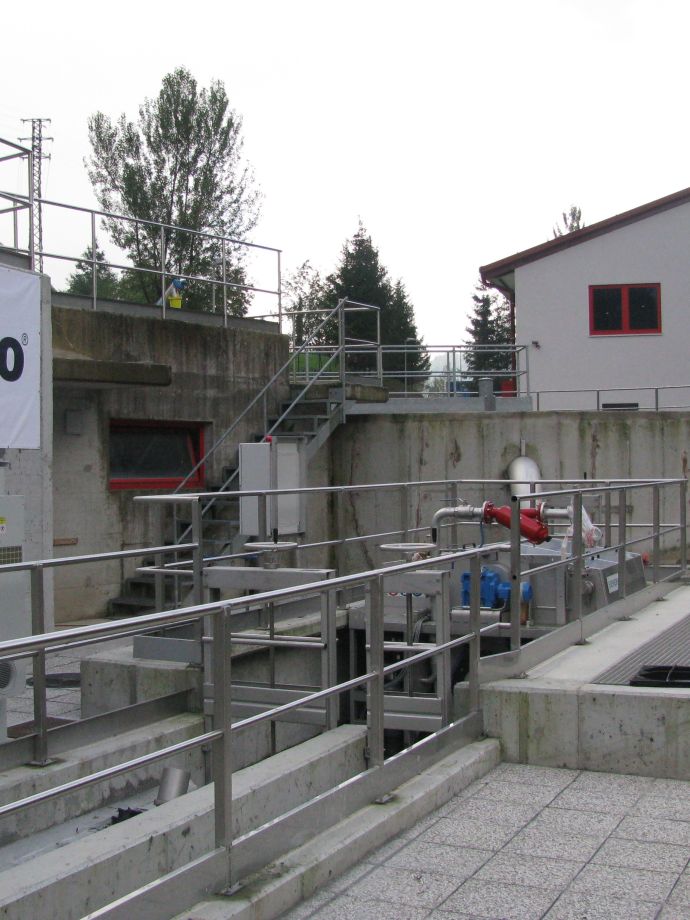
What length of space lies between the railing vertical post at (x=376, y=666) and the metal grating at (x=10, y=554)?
2.81 metres

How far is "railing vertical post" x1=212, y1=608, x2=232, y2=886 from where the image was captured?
13.9 ft

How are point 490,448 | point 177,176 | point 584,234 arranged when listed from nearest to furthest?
point 490,448 → point 584,234 → point 177,176

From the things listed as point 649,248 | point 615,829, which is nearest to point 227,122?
point 649,248

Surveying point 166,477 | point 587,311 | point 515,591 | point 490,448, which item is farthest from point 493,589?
point 587,311

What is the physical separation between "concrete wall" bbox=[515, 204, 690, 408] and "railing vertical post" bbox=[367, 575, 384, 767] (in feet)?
72.0

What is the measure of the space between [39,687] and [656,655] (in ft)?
13.6

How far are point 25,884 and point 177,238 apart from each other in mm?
37382

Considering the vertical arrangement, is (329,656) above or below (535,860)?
above

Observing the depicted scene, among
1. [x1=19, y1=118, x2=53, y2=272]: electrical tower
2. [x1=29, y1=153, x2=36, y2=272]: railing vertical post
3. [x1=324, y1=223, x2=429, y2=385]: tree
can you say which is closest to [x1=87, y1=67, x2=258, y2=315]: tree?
[x1=19, y1=118, x2=53, y2=272]: electrical tower

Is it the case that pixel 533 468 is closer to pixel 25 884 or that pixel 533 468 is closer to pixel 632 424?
pixel 632 424

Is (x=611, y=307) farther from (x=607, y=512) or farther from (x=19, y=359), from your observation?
(x=19, y=359)

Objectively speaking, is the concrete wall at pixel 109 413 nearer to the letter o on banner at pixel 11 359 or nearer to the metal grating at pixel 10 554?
the letter o on banner at pixel 11 359

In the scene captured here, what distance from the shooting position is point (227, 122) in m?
39.3

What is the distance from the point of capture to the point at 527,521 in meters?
9.46
